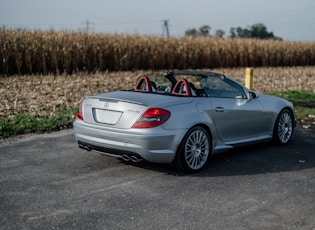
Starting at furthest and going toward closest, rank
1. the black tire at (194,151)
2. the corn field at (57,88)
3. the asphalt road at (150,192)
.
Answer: the corn field at (57,88) < the black tire at (194,151) < the asphalt road at (150,192)

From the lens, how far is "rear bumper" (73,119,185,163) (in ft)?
19.7

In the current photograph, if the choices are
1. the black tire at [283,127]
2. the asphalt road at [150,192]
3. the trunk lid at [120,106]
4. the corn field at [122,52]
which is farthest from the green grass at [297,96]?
the corn field at [122,52]

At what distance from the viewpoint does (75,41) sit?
20625 millimetres

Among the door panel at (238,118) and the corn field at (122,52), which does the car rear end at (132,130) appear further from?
the corn field at (122,52)

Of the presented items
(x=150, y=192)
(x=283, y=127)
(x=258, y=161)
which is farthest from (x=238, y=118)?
(x=150, y=192)

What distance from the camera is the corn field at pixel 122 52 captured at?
1869 centimetres

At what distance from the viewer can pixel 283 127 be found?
27.4 ft

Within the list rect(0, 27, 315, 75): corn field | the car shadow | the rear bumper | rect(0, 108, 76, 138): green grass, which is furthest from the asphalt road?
rect(0, 27, 315, 75): corn field

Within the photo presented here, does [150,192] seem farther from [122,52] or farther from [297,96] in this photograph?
[122,52]

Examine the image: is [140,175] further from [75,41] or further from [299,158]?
[75,41]

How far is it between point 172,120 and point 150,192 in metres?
1.01

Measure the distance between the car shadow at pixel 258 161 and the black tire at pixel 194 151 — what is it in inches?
4.7

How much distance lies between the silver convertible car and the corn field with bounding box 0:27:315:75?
40.1 feet

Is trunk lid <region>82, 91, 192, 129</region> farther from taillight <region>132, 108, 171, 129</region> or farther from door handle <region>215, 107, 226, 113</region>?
door handle <region>215, 107, 226, 113</region>
